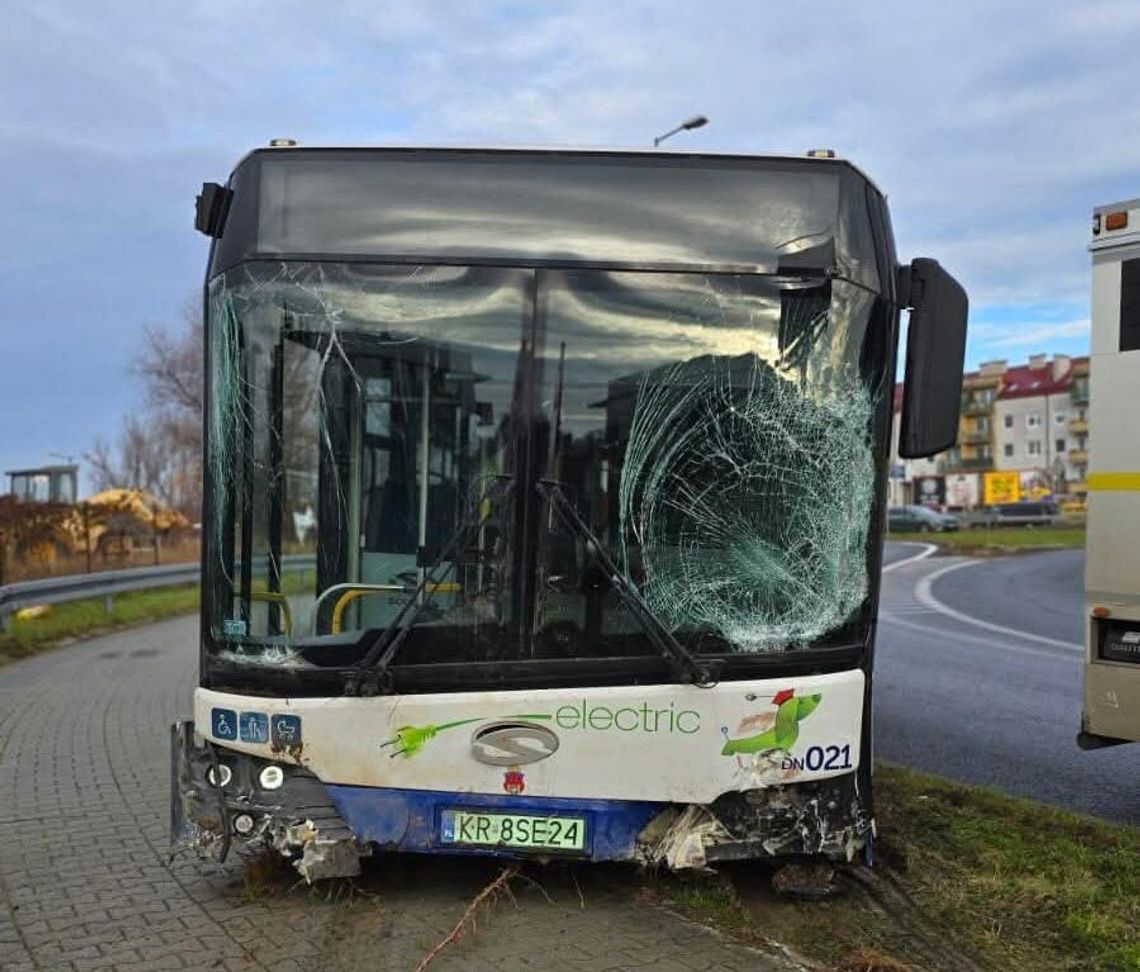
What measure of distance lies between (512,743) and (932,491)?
9222 cm

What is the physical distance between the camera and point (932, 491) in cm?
9162

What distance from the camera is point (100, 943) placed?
4.30 m

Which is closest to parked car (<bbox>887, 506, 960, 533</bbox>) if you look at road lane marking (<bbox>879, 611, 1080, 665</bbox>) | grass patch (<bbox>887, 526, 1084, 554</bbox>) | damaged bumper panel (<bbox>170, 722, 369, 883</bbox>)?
grass patch (<bbox>887, 526, 1084, 554</bbox>)

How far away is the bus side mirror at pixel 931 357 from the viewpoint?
4.49 metres

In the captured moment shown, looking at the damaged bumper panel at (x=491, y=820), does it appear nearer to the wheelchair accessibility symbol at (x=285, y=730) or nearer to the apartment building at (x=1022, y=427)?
the wheelchair accessibility symbol at (x=285, y=730)

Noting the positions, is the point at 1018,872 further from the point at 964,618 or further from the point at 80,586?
the point at 80,586

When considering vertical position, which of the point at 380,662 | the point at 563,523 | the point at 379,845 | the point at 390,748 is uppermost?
the point at 563,523

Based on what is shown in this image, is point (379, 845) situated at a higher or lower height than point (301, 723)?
lower

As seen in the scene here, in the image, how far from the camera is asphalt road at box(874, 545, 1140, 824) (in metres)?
7.35

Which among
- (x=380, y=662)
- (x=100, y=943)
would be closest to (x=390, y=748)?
(x=380, y=662)

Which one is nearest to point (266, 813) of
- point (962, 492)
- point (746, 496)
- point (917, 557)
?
point (746, 496)

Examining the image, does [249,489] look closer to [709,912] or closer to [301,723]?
[301,723]

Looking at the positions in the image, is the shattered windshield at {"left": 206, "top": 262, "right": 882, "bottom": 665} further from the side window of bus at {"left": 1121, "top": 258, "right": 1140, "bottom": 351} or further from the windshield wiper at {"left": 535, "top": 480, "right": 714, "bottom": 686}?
the side window of bus at {"left": 1121, "top": 258, "right": 1140, "bottom": 351}

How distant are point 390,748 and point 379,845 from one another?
44cm
